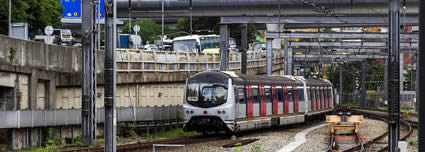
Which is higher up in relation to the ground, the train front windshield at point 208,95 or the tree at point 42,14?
the tree at point 42,14

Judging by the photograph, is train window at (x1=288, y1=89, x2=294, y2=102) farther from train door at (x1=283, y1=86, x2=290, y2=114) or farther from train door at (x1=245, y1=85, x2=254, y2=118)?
train door at (x1=245, y1=85, x2=254, y2=118)

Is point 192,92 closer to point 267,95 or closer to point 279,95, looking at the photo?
point 267,95

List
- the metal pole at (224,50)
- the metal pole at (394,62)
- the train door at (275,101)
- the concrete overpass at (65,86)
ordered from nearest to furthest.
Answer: the metal pole at (394,62)
the concrete overpass at (65,86)
the train door at (275,101)
the metal pole at (224,50)

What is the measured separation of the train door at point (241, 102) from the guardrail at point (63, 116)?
4.74 meters

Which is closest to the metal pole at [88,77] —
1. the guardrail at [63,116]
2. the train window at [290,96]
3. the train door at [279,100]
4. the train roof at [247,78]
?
the guardrail at [63,116]

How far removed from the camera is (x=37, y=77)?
27094mm

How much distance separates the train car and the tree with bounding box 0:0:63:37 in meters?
21.9

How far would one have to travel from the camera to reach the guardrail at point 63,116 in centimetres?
2331

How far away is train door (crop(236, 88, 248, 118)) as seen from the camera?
28.1m

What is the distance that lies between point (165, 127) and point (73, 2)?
96.2ft

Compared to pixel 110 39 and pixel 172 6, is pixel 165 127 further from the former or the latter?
pixel 110 39

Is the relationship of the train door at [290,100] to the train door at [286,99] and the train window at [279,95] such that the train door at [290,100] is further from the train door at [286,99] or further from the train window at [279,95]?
the train window at [279,95]

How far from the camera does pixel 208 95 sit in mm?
27625

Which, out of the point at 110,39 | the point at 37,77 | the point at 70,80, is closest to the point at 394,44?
the point at 110,39
